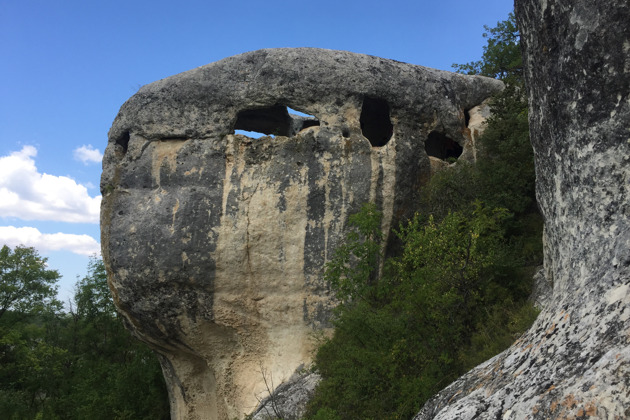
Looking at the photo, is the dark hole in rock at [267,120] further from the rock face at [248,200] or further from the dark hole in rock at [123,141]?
the dark hole in rock at [123,141]

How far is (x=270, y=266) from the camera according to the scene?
1005cm

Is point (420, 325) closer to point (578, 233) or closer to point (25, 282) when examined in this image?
point (578, 233)

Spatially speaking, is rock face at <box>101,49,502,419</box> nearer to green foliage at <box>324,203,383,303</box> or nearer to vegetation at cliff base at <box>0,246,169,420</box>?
green foliage at <box>324,203,383,303</box>

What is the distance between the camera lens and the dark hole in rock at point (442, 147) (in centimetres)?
1240

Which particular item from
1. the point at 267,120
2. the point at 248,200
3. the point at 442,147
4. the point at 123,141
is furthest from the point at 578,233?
the point at 267,120

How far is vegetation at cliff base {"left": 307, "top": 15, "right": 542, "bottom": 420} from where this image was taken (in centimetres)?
Result: 678

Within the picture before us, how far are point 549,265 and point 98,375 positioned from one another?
1481 cm

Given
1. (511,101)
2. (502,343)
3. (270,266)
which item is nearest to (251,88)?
(270,266)

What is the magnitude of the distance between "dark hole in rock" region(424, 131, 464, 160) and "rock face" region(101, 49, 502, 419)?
1.77 metres

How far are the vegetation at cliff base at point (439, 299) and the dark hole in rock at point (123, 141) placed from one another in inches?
201

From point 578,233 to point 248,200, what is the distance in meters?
7.41

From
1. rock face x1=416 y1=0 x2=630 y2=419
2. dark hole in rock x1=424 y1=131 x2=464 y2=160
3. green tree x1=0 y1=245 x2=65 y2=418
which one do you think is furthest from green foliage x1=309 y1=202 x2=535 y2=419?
green tree x1=0 y1=245 x2=65 y2=418

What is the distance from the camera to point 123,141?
36.8 feet

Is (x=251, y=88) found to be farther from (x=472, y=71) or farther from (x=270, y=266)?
(x=472, y=71)
